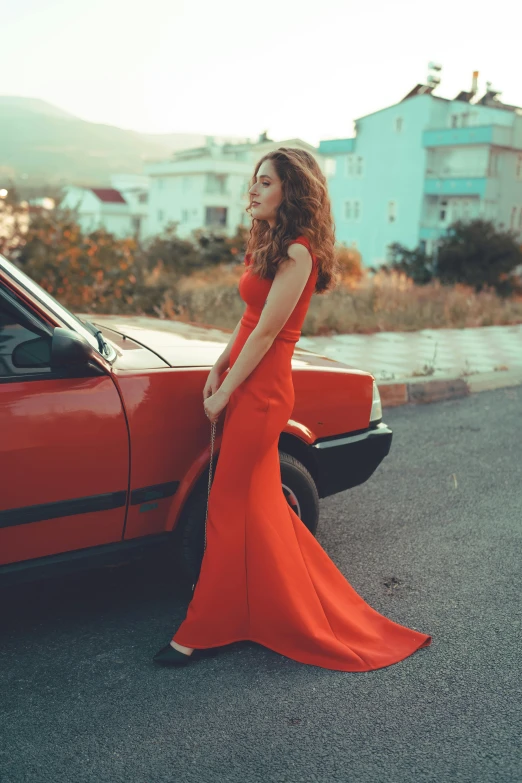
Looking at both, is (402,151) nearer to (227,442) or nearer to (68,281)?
(68,281)

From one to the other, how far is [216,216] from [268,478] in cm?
7695

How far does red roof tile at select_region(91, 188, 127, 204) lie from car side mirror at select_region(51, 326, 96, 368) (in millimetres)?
91297

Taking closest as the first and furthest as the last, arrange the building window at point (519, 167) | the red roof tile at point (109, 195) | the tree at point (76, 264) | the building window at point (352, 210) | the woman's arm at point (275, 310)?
the woman's arm at point (275, 310)
the tree at point (76, 264)
the building window at point (519, 167)
the building window at point (352, 210)
the red roof tile at point (109, 195)

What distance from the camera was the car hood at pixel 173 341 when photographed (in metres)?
3.67

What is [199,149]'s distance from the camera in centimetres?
8744

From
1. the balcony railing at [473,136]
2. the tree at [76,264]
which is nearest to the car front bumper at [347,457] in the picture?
the tree at [76,264]

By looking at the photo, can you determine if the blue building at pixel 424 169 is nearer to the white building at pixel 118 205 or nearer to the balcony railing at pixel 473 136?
the balcony railing at pixel 473 136

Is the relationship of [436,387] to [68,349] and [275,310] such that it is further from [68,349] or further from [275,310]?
[68,349]

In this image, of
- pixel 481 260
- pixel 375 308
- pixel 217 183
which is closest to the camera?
pixel 375 308

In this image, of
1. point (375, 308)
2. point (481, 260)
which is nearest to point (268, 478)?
point (375, 308)

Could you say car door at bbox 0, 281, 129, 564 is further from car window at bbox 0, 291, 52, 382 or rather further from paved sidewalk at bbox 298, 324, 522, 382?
paved sidewalk at bbox 298, 324, 522, 382

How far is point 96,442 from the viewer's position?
3.19m

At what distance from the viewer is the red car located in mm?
3051

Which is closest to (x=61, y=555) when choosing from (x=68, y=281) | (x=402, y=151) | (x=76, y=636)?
(x=76, y=636)
